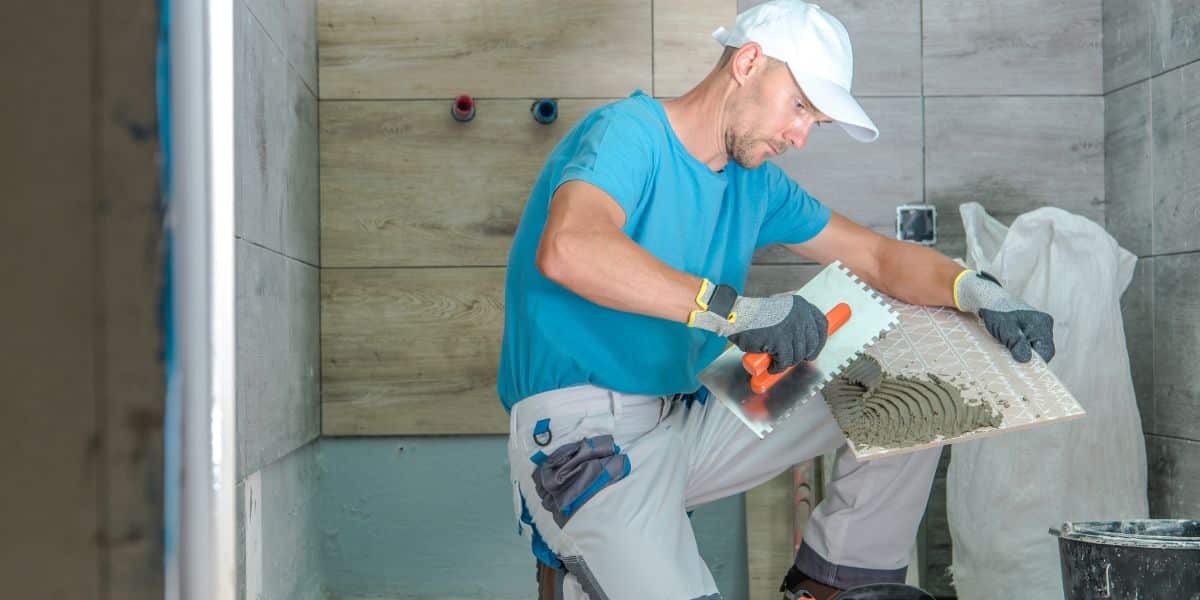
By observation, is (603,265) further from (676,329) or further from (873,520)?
(873,520)

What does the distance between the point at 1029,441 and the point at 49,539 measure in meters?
2.33

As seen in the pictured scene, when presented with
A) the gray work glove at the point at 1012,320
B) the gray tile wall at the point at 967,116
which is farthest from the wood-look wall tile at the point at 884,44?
the gray work glove at the point at 1012,320

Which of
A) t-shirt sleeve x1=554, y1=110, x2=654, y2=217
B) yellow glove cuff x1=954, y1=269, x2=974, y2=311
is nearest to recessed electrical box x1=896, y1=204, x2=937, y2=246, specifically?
yellow glove cuff x1=954, y1=269, x2=974, y2=311

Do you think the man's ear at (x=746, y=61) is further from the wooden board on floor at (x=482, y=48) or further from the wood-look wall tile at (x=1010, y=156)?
the wood-look wall tile at (x=1010, y=156)

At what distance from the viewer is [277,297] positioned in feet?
6.84

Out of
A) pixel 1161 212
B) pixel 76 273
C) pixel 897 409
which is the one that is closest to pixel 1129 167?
pixel 1161 212

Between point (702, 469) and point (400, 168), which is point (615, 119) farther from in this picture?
point (400, 168)

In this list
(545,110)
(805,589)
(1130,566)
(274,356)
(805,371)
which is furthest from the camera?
(545,110)

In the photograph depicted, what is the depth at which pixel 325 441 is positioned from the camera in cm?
262

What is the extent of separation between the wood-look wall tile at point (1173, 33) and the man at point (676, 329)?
0.79 metres

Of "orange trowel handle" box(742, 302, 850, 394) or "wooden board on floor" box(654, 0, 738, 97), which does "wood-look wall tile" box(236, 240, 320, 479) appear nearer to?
"orange trowel handle" box(742, 302, 850, 394)

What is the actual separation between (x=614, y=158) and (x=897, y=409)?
0.63 metres

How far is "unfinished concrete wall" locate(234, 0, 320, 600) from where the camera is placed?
5.86 ft

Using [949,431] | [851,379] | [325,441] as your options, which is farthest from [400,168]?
[949,431]
